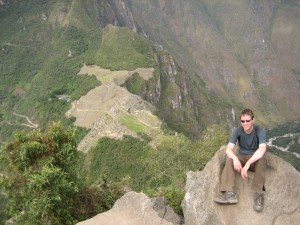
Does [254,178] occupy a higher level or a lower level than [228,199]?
higher

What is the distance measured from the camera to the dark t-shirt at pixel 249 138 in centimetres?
1299

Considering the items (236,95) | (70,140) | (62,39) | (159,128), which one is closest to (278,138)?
(236,95)

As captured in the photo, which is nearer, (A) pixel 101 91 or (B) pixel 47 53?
(A) pixel 101 91

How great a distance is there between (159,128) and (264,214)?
54.6m

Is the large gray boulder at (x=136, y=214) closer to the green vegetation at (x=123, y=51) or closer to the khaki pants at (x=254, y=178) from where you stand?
the khaki pants at (x=254, y=178)

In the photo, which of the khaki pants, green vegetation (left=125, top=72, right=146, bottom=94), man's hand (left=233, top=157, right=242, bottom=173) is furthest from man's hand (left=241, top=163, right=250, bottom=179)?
green vegetation (left=125, top=72, right=146, bottom=94)

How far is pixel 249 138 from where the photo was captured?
42.8 ft

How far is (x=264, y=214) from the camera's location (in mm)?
12727

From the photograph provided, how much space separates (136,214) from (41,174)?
380 cm

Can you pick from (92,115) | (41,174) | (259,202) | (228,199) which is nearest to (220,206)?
(228,199)

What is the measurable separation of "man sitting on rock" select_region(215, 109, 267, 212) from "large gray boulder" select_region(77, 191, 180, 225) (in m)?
2.15

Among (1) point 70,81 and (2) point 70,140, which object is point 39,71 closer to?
(1) point 70,81

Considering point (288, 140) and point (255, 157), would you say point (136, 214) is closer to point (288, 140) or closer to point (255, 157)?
point (255, 157)

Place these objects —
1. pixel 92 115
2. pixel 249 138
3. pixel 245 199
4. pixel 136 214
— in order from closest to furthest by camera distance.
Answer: pixel 245 199 < pixel 249 138 < pixel 136 214 < pixel 92 115
